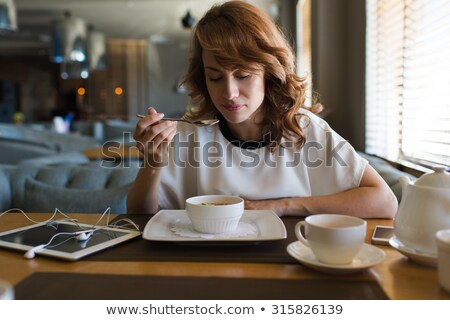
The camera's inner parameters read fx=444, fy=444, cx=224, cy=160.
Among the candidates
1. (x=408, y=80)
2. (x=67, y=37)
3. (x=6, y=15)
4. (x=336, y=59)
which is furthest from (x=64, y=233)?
(x=67, y=37)

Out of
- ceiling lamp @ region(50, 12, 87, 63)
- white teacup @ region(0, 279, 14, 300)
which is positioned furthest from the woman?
ceiling lamp @ region(50, 12, 87, 63)

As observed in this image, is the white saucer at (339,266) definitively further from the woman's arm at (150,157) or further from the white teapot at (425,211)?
the woman's arm at (150,157)

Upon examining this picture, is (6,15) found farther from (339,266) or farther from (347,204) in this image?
(339,266)

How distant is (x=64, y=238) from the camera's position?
3.08 ft

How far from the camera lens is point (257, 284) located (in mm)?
698

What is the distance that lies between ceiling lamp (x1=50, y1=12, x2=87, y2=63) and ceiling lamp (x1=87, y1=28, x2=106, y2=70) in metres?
1.14

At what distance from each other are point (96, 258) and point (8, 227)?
0.39 m

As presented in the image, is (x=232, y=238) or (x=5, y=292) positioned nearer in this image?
(x=5, y=292)

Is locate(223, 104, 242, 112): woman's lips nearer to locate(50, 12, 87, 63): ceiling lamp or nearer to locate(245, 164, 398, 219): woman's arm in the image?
locate(245, 164, 398, 219): woman's arm

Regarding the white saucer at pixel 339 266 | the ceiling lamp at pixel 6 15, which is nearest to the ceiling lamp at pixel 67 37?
the ceiling lamp at pixel 6 15

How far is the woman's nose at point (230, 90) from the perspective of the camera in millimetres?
1251

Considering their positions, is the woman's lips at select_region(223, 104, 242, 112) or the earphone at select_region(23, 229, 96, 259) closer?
the earphone at select_region(23, 229, 96, 259)

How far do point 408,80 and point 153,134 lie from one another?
52.5 inches

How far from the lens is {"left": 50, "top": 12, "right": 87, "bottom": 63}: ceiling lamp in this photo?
700 cm
